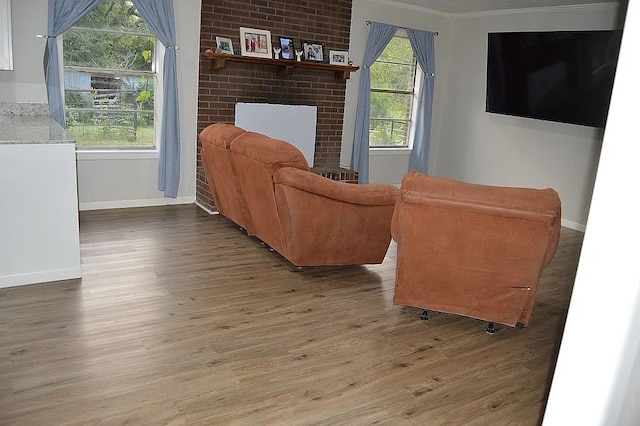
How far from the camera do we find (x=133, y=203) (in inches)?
226

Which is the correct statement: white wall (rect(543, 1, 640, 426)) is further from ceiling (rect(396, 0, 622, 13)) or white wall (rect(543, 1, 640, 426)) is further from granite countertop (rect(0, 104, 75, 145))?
ceiling (rect(396, 0, 622, 13))

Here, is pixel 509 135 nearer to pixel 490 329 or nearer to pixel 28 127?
pixel 490 329

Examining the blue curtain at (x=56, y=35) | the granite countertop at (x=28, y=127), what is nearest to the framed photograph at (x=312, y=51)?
the blue curtain at (x=56, y=35)

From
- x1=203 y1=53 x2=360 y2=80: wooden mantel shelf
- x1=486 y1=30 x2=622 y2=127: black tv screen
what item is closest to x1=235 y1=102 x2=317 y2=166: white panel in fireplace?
x1=203 y1=53 x2=360 y2=80: wooden mantel shelf

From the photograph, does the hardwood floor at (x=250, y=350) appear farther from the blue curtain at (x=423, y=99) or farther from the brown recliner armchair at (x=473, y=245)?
the blue curtain at (x=423, y=99)

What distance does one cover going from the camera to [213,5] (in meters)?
5.62

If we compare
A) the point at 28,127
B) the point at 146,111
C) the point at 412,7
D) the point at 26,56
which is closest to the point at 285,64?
the point at 146,111

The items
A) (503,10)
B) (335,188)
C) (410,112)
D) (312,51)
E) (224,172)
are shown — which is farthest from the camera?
(410,112)

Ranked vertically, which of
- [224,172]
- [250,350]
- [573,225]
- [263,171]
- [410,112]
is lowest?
[250,350]

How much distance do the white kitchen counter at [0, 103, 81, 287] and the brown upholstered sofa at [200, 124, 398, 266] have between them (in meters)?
1.22

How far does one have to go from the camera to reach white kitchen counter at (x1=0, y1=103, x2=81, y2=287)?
11.1ft

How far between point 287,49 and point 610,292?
5309mm

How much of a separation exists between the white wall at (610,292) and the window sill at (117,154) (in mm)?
4995

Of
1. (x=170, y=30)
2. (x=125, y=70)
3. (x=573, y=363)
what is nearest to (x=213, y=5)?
(x=170, y=30)
